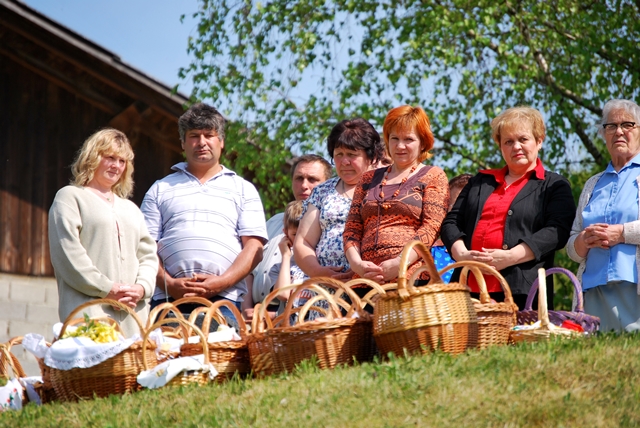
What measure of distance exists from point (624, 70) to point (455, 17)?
229cm

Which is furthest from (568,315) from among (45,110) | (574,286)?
(45,110)

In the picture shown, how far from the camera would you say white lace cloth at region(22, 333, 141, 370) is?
16.5ft

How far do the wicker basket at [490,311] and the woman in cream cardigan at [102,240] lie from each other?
2163 millimetres

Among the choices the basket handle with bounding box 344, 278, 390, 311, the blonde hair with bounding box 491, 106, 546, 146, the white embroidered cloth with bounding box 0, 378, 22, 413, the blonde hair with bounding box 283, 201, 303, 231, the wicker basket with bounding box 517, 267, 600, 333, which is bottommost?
the white embroidered cloth with bounding box 0, 378, 22, 413

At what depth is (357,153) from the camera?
6.21m

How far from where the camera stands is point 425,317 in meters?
4.67

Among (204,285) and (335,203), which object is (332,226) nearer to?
(335,203)

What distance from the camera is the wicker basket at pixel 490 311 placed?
16.0ft

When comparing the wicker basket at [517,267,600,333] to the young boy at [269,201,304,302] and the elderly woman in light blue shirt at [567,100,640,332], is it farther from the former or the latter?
the young boy at [269,201,304,302]

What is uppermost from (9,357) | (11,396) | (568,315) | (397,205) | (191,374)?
(397,205)

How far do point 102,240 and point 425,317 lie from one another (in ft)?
7.67

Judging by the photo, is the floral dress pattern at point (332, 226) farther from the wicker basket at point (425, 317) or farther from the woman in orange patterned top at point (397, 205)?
the wicker basket at point (425, 317)

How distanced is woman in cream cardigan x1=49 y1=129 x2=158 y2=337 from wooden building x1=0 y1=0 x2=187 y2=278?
4698mm

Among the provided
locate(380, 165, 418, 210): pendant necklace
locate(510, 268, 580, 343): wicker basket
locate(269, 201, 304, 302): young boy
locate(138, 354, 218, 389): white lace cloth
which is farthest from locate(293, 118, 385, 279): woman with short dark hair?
locate(510, 268, 580, 343): wicker basket
